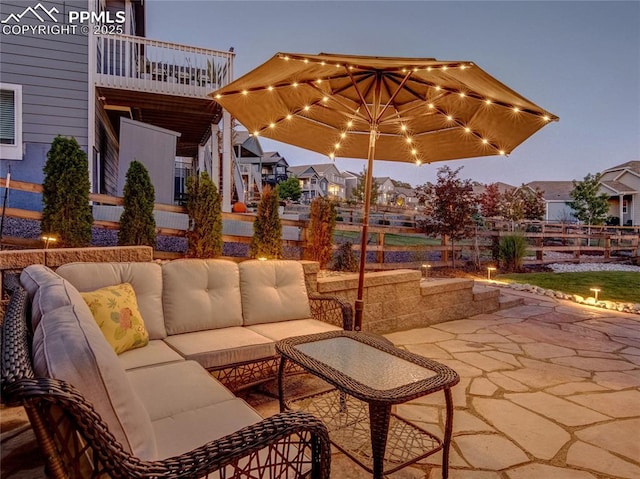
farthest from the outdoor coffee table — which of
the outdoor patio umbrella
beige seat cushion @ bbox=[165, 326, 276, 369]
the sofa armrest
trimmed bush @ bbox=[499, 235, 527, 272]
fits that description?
trimmed bush @ bbox=[499, 235, 527, 272]

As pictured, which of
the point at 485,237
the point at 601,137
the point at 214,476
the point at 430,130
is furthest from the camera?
the point at 601,137

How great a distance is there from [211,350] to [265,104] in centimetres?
255

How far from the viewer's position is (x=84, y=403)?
0.94 metres

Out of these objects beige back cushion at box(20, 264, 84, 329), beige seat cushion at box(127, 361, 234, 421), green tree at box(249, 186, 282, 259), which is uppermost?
green tree at box(249, 186, 282, 259)

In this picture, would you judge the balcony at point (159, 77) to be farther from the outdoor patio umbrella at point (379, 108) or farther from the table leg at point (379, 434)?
the table leg at point (379, 434)

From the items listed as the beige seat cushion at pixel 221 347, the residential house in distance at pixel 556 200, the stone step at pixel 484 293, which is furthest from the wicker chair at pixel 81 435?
the residential house in distance at pixel 556 200

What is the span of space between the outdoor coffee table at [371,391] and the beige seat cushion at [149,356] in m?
0.68

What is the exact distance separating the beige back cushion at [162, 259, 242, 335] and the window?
5.76 m

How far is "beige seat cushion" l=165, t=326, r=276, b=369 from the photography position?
97.7 inches

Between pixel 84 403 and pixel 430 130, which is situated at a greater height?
pixel 430 130

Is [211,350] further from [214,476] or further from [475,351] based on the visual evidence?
[475,351]

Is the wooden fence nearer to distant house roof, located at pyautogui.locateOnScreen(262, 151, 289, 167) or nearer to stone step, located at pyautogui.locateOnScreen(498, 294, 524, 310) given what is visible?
stone step, located at pyautogui.locateOnScreen(498, 294, 524, 310)

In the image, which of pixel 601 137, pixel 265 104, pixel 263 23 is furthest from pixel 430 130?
pixel 601 137

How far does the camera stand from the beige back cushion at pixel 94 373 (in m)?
1.05
